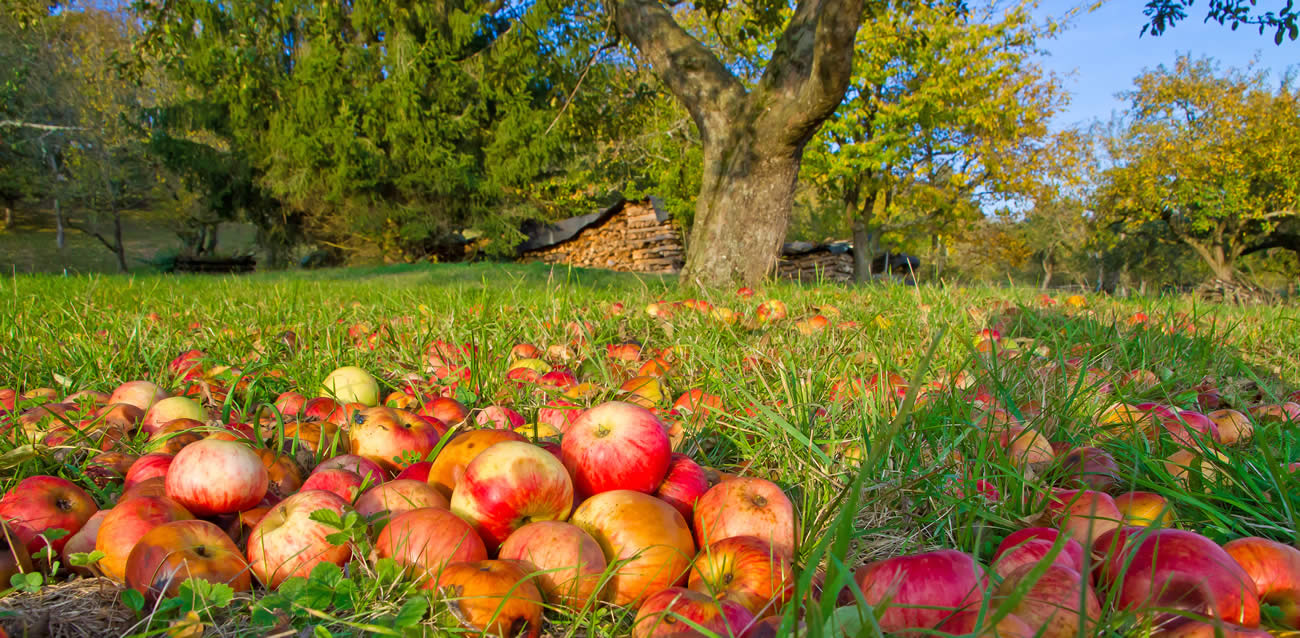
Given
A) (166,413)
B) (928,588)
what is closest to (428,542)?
(928,588)

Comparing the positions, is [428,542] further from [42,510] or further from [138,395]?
[138,395]

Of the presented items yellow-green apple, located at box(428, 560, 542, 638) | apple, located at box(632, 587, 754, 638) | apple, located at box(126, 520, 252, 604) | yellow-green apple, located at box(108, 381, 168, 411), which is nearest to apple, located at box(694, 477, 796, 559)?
apple, located at box(632, 587, 754, 638)

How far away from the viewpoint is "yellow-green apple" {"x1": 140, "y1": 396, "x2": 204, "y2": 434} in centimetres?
169

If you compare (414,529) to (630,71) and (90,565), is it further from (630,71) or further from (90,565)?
(630,71)

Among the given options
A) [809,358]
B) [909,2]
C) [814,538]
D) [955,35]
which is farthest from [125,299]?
[955,35]

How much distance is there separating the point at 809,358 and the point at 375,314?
2.36 meters

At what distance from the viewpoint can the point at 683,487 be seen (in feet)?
4.12

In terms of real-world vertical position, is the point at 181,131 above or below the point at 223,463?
above

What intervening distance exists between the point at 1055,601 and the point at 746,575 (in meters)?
0.38

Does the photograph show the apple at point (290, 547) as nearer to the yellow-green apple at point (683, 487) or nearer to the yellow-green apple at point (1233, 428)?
the yellow-green apple at point (683, 487)

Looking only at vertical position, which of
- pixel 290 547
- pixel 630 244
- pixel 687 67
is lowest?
pixel 290 547

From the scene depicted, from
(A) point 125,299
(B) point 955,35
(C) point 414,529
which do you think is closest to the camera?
(C) point 414,529

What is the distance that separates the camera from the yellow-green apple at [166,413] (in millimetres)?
1688

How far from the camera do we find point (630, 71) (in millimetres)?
16438
